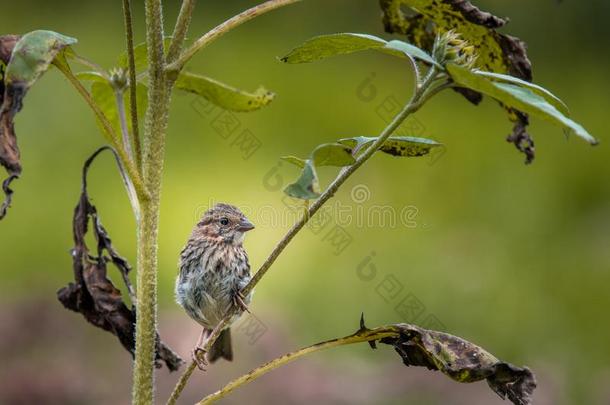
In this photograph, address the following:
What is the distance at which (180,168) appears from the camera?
5969mm

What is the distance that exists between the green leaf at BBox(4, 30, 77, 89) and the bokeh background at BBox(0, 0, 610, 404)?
246 centimetres

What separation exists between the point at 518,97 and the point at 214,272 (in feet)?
5.14

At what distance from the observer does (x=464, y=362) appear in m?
1.65

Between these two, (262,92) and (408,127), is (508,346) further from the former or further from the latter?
(262,92)

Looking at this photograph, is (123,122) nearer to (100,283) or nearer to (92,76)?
(92,76)

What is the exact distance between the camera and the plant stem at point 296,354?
1.65m

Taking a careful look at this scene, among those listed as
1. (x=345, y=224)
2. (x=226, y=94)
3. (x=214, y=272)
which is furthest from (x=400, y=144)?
(x=345, y=224)

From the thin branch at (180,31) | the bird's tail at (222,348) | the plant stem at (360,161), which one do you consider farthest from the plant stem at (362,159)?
the bird's tail at (222,348)

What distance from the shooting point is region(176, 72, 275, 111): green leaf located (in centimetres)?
169

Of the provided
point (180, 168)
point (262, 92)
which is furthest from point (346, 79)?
point (262, 92)

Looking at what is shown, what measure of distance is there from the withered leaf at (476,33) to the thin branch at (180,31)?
1.45 feet

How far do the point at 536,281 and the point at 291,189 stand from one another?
4249 mm

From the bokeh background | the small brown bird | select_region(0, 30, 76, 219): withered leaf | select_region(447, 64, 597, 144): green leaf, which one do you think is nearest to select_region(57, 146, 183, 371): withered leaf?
select_region(0, 30, 76, 219): withered leaf

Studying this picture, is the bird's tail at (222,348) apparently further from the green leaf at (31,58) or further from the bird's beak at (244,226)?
the green leaf at (31,58)
